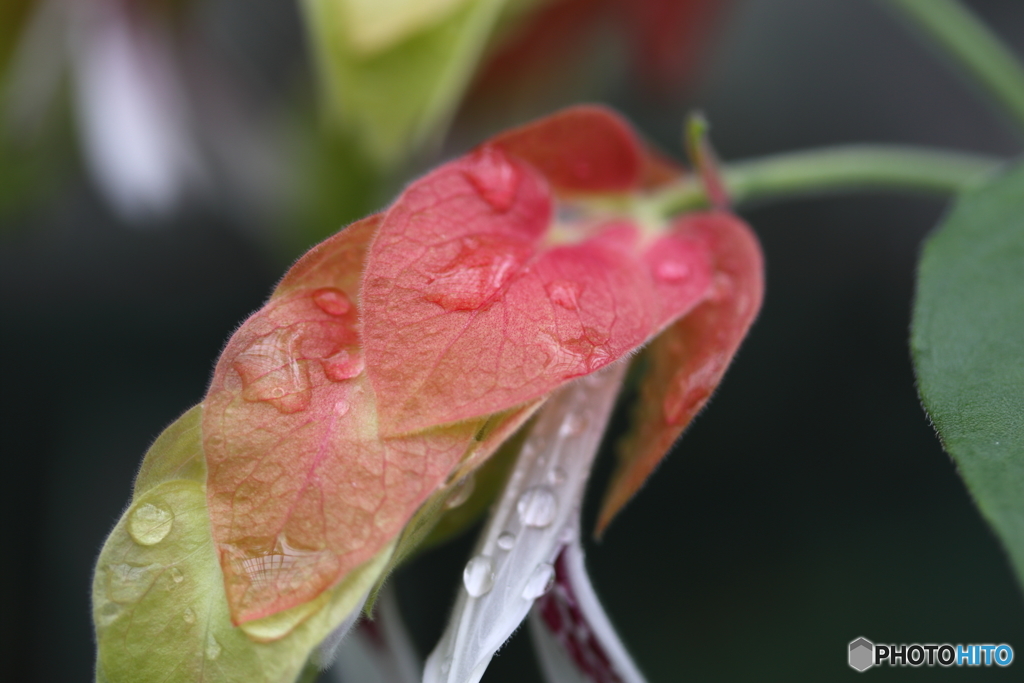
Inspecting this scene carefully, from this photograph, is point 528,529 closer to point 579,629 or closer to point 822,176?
point 579,629

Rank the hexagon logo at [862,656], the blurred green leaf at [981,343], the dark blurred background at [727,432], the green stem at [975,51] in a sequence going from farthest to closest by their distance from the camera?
the dark blurred background at [727,432] → the green stem at [975,51] → the hexagon logo at [862,656] → the blurred green leaf at [981,343]

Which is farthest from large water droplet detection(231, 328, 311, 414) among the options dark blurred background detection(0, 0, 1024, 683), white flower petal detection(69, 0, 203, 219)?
dark blurred background detection(0, 0, 1024, 683)

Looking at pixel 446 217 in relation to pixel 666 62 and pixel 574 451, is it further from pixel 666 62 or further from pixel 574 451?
pixel 666 62

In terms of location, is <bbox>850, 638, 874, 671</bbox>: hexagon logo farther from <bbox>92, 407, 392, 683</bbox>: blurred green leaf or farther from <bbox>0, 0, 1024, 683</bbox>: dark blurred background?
<bbox>0, 0, 1024, 683</bbox>: dark blurred background

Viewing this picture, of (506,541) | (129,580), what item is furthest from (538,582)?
(129,580)

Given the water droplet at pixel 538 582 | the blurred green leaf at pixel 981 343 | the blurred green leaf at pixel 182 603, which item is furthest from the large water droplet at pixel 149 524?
the blurred green leaf at pixel 981 343

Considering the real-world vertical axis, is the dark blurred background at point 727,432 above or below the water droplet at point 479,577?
below

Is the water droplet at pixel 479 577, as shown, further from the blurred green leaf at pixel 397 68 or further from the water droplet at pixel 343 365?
the blurred green leaf at pixel 397 68

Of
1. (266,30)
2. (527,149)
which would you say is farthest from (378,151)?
(266,30)
